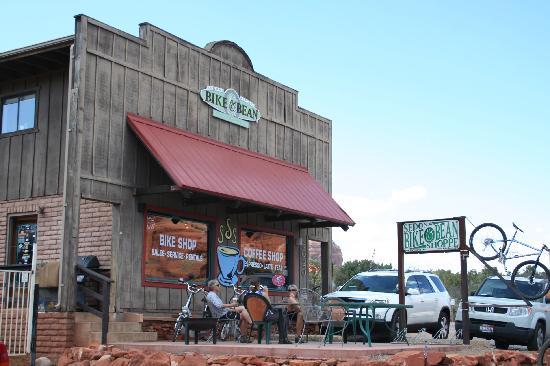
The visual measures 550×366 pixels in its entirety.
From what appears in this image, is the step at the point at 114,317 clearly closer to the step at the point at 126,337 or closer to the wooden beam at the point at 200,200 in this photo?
the step at the point at 126,337

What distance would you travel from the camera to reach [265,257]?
67.5ft

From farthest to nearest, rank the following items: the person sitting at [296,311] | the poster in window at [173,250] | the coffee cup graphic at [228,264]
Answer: the coffee cup graphic at [228,264], the poster in window at [173,250], the person sitting at [296,311]

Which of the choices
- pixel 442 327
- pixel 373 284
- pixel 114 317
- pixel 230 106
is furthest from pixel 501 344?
pixel 114 317

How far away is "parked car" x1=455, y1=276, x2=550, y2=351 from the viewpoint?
59.3 ft

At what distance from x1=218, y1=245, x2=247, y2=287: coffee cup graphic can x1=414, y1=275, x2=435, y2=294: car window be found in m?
4.52

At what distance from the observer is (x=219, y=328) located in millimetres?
16641

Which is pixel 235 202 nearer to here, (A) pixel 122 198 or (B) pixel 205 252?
(B) pixel 205 252

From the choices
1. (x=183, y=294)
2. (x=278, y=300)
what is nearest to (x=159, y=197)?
(x=183, y=294)

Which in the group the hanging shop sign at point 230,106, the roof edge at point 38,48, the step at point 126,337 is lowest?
the step at point 126,337

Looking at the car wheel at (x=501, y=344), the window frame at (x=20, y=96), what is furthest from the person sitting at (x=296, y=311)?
the window frame at (x=20, y=96)

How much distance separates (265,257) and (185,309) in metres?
4.92

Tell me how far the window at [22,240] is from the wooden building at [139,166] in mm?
41

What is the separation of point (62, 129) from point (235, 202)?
4097 millimetres

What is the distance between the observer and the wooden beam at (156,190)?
52.2ft
